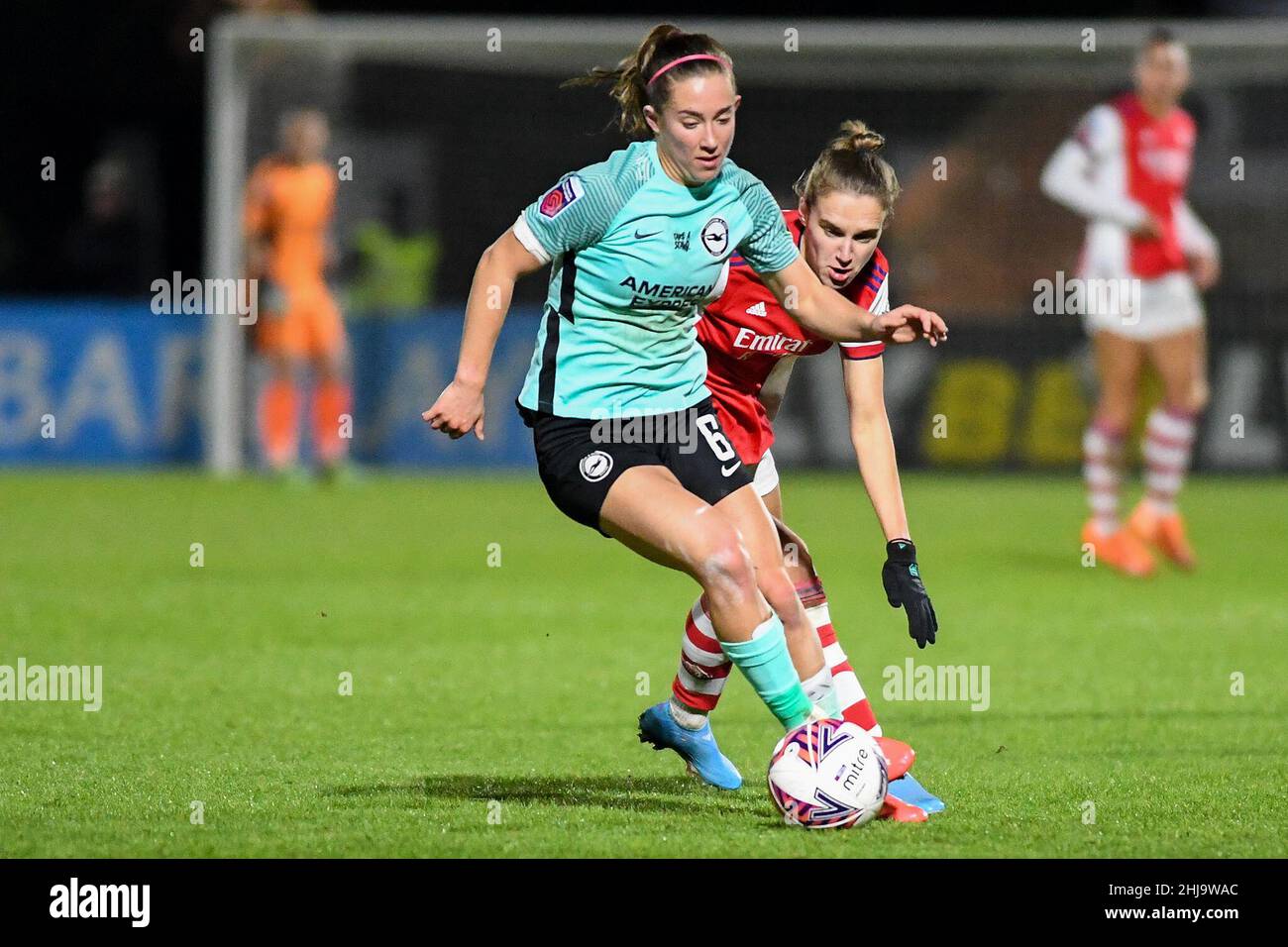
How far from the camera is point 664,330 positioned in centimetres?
575

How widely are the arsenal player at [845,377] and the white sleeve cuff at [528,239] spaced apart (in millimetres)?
891

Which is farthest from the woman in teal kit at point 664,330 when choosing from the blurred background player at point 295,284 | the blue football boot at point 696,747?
the blurred background player at point 295,284

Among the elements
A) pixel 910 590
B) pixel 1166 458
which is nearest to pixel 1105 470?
pixel 1166 458

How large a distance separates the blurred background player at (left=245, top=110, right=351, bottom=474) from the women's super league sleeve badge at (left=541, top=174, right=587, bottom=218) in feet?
39.4

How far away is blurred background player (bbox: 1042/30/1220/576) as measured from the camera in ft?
40.0

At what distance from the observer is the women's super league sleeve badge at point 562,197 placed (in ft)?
17.9

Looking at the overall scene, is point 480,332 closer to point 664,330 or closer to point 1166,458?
point 664,330

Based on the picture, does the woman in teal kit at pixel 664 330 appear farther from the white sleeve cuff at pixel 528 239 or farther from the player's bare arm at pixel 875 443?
the player's bare arm at pixel 875 443

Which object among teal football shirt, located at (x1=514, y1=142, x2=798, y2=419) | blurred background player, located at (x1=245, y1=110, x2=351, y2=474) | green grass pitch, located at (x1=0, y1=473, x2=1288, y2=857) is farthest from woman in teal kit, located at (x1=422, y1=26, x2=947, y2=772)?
blurred background player, located at (x1=245, y1=110, x2=351, y2=474)

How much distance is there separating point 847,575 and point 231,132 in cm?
921

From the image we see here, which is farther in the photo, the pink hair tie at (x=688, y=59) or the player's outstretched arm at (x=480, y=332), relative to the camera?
the pink hair tie at (x=688, y=59)

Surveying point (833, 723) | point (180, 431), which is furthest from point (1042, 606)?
point (180, 431)

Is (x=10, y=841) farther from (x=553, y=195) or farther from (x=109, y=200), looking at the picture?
(x=109, y=200)

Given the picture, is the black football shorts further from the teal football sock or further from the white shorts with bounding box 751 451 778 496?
the white shorts with bounding box 751 451 778 496
